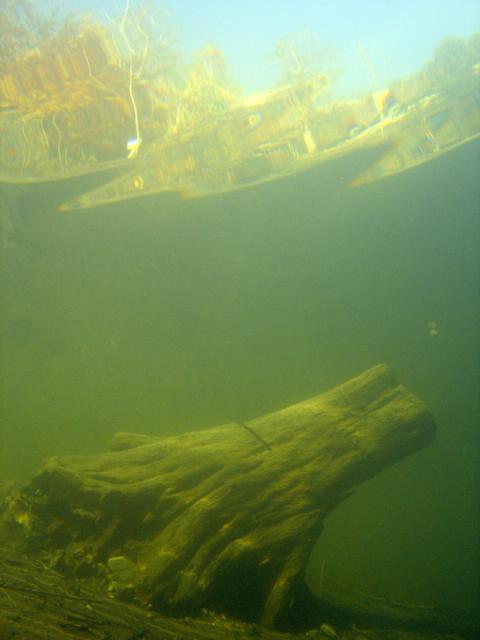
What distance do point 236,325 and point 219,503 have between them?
13.8 meters

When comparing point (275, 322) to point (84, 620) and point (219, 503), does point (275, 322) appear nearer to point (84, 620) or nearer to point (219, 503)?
point (219, 503)

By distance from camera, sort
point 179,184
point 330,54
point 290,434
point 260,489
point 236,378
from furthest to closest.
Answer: point 236,378 → point 179,184 → point 330,54 → point 290,434 → point 260,489

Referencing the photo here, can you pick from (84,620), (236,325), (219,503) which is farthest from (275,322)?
(84,620)

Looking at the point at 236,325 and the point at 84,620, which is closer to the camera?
the point at 84,620

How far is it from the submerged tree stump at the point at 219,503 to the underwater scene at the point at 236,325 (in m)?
0.03

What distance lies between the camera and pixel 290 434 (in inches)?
256

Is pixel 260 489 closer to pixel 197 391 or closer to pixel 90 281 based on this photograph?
pixel 197 391

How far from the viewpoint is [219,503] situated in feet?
17.4

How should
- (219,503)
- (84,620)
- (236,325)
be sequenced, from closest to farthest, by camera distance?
(84,620) < (219,503) < (236,325)

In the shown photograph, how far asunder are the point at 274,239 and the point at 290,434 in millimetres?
14400

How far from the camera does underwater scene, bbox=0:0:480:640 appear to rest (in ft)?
16.2

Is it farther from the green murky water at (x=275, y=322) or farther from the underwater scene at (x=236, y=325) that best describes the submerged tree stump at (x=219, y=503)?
the green murky water at (x=275, y=322)

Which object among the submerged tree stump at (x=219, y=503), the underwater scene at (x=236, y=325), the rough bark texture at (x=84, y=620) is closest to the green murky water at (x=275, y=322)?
the underwater scene at (x=236, y=325)

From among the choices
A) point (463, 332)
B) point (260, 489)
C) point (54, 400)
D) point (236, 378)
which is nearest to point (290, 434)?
point (260, 489)
